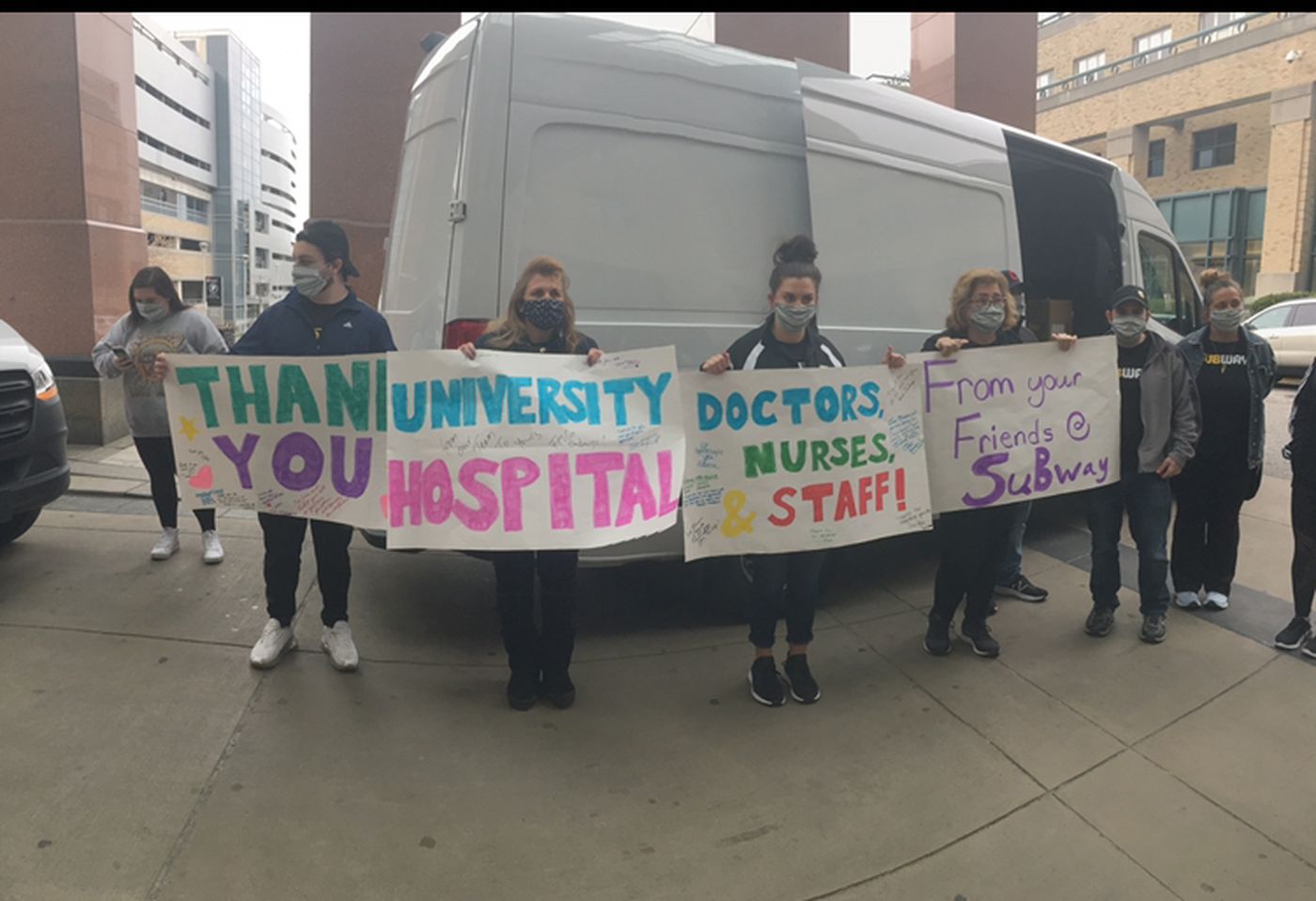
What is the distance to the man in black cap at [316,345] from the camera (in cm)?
352

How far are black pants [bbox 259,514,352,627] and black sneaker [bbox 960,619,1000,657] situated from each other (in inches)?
112

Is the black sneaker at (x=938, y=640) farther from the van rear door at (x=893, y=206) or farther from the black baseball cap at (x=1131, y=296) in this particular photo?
the black baseball cap at (x=1131, y=296)

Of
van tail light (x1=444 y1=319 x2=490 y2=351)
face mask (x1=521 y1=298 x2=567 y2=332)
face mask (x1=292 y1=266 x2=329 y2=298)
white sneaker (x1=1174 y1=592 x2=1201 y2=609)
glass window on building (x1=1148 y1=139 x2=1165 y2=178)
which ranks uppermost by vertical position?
glass window on building (x1=1148 y1=139 x2=1165 y2=178)

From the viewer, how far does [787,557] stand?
11.8 ft

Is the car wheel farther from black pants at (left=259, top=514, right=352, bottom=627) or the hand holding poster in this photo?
the hand holding poster

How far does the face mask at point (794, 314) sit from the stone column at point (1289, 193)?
3108 cm

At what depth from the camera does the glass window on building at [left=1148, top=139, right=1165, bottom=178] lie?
34438 millimetres

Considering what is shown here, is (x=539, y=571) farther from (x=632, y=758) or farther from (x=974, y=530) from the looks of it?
(x=974, y=530)

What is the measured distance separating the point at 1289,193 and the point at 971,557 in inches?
1246

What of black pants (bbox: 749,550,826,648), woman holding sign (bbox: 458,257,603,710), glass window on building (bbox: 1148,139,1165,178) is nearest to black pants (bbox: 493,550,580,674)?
woman holding sign (bbox: 458,257,603,710)

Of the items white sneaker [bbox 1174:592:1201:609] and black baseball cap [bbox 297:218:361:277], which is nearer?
black baseball cap [bbox 297:218:361:277]

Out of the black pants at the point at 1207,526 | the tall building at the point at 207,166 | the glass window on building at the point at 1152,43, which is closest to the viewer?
the black pants at the point at 1207,526

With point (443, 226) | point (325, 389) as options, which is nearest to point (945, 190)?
point (443, 226)

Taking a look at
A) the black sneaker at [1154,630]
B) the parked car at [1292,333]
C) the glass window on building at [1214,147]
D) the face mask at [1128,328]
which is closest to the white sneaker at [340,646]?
the black sneaker at [1154,630]
